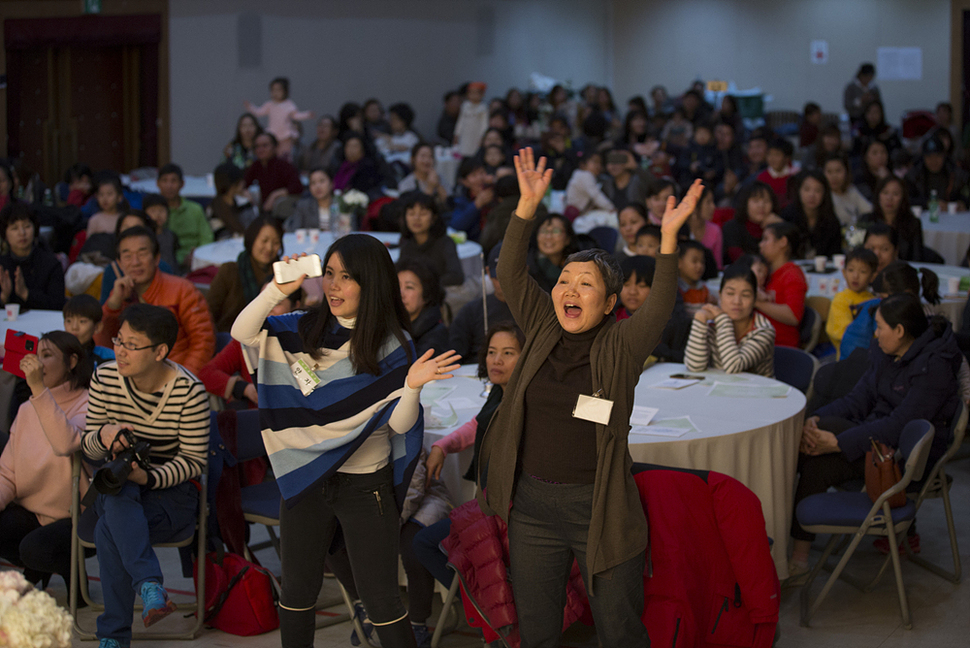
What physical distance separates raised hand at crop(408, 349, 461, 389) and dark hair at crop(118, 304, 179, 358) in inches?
45.4

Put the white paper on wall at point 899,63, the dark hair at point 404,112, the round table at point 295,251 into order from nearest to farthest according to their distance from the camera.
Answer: the round table at point 295,251
the dark hair at point 404,112
the white paper on wall at point 899,63

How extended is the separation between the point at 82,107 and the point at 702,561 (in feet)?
42.5

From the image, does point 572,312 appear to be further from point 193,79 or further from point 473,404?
point 193,79

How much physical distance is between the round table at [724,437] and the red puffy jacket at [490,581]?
56cm

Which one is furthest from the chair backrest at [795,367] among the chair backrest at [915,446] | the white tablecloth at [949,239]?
the white tablecloth at [949,239]

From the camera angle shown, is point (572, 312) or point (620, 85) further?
point (620, 85)

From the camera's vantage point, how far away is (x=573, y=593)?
3074mm

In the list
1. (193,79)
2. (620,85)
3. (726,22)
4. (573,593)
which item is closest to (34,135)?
(193,79)

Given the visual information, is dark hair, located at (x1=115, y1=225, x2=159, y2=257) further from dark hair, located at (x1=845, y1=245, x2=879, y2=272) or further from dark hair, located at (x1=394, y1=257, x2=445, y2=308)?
dark hair, located at (x1=845, y1=245, x2=879, y2=272)

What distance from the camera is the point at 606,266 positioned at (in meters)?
2.59

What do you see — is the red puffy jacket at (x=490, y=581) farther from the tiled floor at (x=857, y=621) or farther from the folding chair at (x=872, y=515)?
the folding chair at (x=872, y=515)

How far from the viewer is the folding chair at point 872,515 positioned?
3.48m

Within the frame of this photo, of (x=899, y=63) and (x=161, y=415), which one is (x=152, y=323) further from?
(x=899, y=63)

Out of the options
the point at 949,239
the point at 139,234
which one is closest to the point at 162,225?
the point at 139,234
